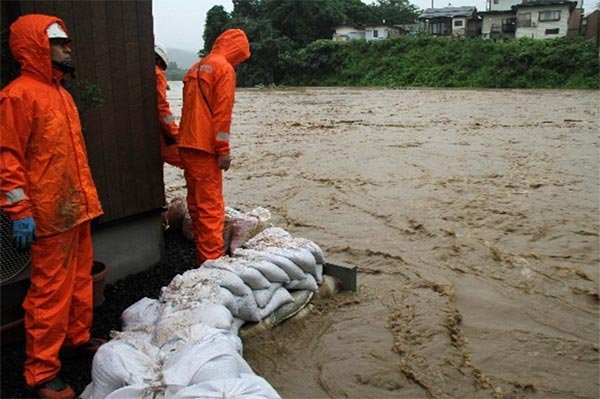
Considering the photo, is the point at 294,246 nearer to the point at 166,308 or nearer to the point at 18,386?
the point at 166,308

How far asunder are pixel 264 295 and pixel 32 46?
6.24ft

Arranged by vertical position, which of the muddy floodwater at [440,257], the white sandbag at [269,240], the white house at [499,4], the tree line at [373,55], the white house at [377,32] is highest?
the white house at [499,4]

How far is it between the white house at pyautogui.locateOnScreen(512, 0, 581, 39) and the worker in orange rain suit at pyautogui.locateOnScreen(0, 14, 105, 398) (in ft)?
135

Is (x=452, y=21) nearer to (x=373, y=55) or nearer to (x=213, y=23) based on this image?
(x=373, y=55)

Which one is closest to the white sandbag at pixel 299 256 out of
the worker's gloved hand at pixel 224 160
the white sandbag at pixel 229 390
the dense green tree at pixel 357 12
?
the worker's gloved hand at pixel 224 160

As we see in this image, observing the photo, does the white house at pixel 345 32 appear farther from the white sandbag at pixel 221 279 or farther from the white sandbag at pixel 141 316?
the white sandbag at pixel 141 316

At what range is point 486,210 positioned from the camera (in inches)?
252

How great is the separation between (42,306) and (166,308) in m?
0.66

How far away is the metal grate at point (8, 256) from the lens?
290cm

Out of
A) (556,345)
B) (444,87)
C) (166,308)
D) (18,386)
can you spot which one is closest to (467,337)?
(556,345)

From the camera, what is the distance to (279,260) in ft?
11.9

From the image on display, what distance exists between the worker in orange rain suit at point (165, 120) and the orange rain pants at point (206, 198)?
0.80 feet

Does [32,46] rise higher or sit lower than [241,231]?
higher

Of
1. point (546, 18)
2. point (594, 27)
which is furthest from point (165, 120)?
point (546, 18)
